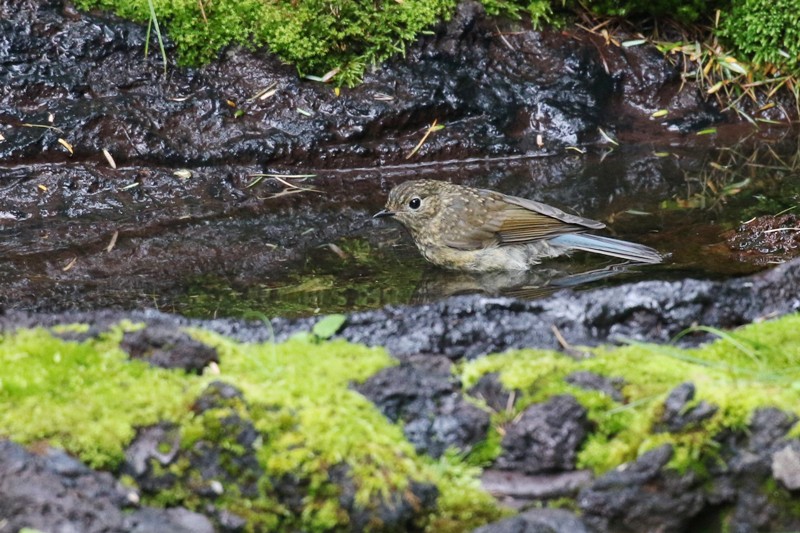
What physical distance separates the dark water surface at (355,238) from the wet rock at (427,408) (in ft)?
5.19

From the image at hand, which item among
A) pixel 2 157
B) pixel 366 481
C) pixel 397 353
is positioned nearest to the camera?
pixel 366 481

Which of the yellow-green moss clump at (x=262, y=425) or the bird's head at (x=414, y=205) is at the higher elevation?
the yellow-green moss clump at (x=262, y=425)

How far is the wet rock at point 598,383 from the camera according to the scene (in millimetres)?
3436

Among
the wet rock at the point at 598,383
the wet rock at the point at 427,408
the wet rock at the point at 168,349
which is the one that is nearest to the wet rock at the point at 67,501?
the wet rock at the point at 168,349

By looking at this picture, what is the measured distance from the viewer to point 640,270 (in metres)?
5.68

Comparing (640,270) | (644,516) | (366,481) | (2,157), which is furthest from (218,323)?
(2,157)

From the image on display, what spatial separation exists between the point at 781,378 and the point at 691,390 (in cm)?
47

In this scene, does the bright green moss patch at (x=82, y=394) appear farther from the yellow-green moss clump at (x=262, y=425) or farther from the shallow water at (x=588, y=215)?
the shallow water at (x=588, y=215)

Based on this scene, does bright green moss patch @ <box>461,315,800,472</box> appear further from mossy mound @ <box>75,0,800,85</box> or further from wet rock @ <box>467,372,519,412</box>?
mossy mound @ <box>75,0,800,85</box>

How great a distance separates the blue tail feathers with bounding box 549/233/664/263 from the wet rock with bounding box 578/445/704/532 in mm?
2704

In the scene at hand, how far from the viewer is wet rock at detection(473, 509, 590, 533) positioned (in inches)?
119

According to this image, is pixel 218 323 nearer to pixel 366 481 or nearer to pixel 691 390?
pixel 366 481

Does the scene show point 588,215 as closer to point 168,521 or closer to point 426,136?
point 426,136

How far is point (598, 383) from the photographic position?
347 centimetres
